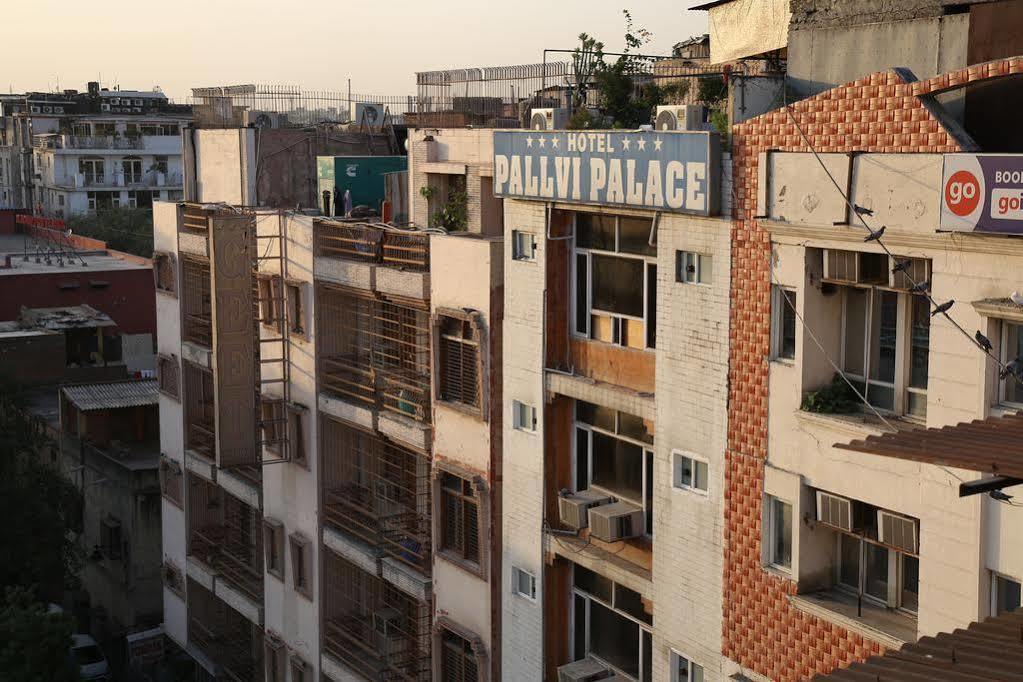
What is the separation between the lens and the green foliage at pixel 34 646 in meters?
28.2

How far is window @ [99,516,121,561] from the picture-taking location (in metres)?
41.6

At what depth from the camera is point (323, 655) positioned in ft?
95.1

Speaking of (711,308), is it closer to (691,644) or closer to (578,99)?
(691,644)

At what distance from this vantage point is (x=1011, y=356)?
1430 cm

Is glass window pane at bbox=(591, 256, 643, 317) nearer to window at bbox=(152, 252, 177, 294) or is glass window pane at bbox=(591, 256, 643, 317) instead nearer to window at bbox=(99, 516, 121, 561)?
window at bbox=(152, 252, 177, 294)

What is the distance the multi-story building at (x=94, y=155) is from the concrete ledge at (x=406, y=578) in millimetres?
71391

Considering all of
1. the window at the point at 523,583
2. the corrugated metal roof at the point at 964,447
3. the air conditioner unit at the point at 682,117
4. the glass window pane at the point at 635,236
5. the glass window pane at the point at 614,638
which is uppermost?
the air conditioner unit at the point at 682,117

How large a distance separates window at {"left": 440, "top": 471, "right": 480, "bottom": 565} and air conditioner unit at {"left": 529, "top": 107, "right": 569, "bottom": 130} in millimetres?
6379

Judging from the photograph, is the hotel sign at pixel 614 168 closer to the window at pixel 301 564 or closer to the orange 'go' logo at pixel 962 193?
the orange 'go' logo at pixel 962 193

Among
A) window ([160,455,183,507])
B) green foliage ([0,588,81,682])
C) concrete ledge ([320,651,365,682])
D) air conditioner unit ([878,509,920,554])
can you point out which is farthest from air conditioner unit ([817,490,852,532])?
window ([160,455,183,507])

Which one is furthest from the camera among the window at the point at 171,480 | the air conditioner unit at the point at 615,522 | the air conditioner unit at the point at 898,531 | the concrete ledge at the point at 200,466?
the window at the point at 171,480

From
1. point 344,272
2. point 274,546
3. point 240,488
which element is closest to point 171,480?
point 240,488

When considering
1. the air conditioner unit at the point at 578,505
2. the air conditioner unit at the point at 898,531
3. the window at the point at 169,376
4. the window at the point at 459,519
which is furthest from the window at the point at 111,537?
the air conditioner unit at the point at 898,531

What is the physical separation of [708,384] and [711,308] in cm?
104
